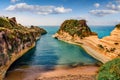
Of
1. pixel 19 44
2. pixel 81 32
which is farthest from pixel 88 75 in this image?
pixel 81 32

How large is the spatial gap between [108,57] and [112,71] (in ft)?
145

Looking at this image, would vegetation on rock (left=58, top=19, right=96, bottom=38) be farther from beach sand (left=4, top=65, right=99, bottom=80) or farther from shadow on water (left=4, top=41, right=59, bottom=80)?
beach sand (left=4, top=65, right=99, bottom=80)

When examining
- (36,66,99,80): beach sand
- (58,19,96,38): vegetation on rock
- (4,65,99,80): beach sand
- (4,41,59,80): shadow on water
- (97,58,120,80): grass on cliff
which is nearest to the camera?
(97,58,120,80): grass on cliff

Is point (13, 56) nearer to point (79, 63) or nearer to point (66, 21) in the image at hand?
point (79, 63)

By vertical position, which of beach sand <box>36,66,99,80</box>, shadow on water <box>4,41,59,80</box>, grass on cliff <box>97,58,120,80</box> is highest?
grass on cliff <box>97,58,120,80</box>

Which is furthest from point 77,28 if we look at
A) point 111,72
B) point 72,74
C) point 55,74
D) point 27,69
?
point 111,72

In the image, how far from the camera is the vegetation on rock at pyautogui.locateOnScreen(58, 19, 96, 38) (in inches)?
5915

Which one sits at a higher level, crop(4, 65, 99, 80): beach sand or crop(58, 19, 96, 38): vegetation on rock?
crop(58, 19, 96, 38): vegetation on rock

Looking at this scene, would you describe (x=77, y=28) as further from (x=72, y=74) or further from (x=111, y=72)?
(x=111, y=72)

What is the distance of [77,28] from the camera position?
161 meters

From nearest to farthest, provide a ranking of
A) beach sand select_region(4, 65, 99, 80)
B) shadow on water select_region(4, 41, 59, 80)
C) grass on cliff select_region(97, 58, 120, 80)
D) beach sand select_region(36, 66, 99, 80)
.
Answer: grass on cliff select_region(97, 58, 120, 80) < beach sand select_region(36, 66, 99, 80) < beach sand select_region(4, 65, 99, 80) < shadow on water select_region(4, 41, 59, 80)

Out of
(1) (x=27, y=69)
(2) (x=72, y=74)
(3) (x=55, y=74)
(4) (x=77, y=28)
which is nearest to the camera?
(2) (x=72, y=74)

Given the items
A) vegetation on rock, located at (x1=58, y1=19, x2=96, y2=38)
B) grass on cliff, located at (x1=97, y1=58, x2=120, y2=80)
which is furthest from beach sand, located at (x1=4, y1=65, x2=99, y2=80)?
vegetation on rock, located at (x1=58, y1=19, x2=96, y2=38)

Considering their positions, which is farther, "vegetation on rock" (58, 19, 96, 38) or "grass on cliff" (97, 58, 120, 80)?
"vegetation on rock" (58, 19, 96, 38)
